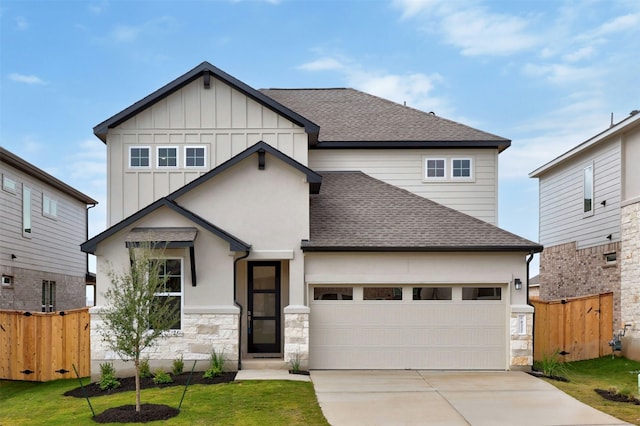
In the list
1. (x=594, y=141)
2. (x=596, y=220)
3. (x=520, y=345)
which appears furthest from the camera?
(x=596, y=220)

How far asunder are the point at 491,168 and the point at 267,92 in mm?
7930

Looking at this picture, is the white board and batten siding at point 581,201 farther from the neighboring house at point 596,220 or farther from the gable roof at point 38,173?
the gable roof at point 38,173

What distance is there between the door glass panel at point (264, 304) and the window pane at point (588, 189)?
35.1ft

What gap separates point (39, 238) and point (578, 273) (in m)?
18.0

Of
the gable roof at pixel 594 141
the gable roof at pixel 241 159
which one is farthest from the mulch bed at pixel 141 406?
the gable roof at pixel 594 141

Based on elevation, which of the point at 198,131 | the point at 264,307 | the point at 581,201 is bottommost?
the point at 264,307

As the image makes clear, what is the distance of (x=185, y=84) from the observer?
1700 cm

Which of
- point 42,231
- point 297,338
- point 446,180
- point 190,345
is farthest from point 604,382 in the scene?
point 42,231

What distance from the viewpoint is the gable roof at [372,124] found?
62.5 ft

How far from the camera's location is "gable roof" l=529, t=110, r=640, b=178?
57.3 ft

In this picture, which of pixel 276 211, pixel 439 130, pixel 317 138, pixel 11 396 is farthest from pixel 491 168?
pixel 11 396

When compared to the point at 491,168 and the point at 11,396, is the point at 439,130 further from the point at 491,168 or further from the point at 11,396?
A: the point at 11,396

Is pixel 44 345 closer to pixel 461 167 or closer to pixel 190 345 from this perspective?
pixel 190 345

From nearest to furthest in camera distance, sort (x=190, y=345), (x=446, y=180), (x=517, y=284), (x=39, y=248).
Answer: (x=190, y=345)
(x=517, y=284)
(x=446, y=180)
(x=39, y=248)
